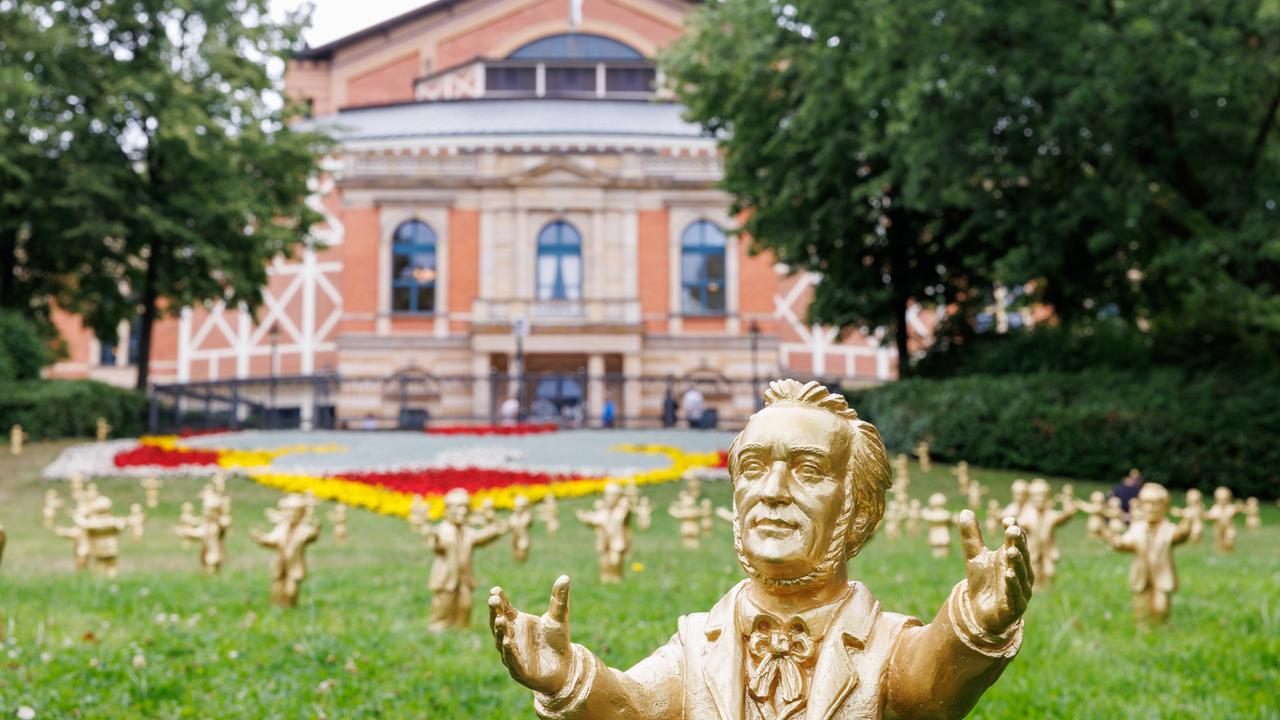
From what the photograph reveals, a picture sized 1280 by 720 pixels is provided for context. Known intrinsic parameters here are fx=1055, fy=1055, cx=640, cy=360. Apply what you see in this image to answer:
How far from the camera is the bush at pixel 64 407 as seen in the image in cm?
2228

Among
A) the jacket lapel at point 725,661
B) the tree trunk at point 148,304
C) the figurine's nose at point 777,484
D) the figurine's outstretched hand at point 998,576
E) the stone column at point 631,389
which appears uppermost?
the tree trunk at point 148,304

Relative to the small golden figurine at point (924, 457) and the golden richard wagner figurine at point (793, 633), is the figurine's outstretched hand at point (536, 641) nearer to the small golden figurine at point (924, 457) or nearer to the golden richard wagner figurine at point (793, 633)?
the golden richard wagner figurine at point (793, 633)

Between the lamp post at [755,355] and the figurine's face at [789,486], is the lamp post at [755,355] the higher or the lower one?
the higher one

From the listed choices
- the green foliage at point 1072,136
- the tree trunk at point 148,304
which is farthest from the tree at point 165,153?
the green foliage at point 1072,136

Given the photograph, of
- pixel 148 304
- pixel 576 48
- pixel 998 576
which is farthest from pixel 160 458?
pixel 576 48

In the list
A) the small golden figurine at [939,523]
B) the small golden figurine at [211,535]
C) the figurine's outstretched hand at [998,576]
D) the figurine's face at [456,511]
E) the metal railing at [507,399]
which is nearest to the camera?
the figurine's outstretched hand at [998,576]

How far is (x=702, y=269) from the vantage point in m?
40.1

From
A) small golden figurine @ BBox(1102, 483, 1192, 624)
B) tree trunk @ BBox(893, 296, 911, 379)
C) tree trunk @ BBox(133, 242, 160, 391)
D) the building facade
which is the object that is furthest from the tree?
small golden figurine @ BBox(1102, 483, 1192, 624)

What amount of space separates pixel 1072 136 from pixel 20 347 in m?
22.3

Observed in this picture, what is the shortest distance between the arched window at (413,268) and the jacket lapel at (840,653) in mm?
38545

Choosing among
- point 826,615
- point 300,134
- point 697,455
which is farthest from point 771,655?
point 300,134

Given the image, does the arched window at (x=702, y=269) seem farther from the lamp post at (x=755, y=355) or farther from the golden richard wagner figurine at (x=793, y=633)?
the golden richard wagner figurine at (x=793, y=633)

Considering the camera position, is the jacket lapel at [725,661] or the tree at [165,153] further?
the tree at [165,153]

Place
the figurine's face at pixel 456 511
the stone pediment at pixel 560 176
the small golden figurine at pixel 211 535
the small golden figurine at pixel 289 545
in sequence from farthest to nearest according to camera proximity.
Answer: the stone pediment at pixel 560 176
the small golden figurine at pixel 211 535
the small golden figurine at pixel 289 545
the figurine's face at pixel 456 511
